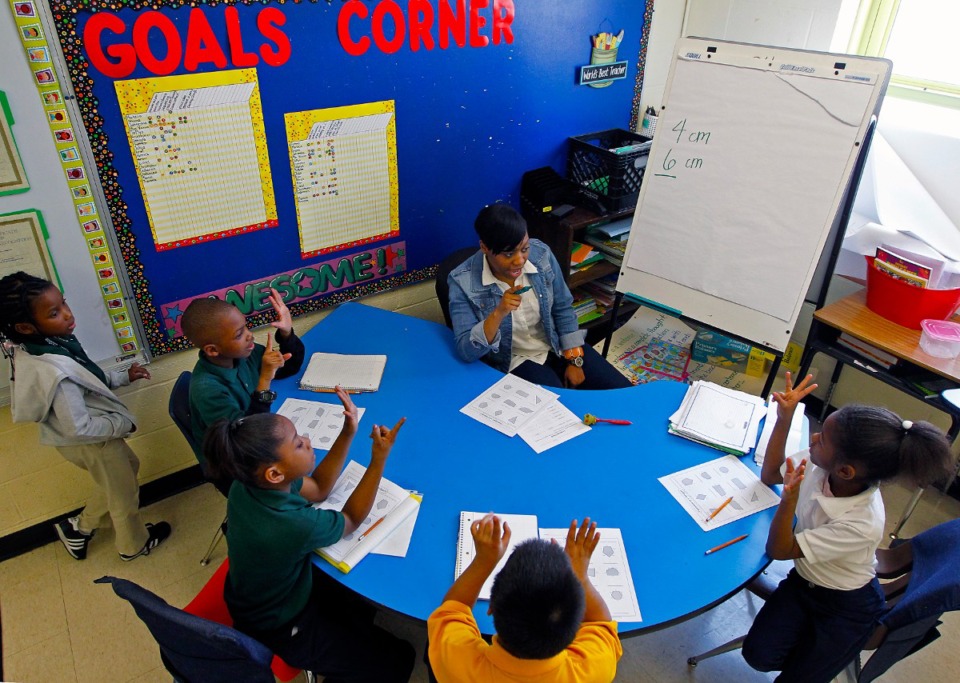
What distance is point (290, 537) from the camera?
4.97 ft

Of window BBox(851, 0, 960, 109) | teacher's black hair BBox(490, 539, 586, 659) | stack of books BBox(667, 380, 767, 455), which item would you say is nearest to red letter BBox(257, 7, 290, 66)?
stack of books BBox(667, 380, 767, 455)

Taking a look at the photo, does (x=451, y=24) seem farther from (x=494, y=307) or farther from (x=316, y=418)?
(x=316, y=418)

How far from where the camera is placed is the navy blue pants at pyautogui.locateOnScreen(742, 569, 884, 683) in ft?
5.58

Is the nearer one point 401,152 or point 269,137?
point 269,137

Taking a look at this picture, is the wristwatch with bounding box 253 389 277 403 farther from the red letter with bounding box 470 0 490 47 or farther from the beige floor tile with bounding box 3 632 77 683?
the red letter with bounding box 470 0 490 47

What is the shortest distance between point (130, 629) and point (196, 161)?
169cm

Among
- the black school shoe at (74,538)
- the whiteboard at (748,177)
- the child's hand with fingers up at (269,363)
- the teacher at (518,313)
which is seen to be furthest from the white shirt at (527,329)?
the black school shoe at (74,538)

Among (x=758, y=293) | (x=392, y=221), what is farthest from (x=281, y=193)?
(x=758, y=293)

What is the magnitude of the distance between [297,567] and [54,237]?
1427 millimetres

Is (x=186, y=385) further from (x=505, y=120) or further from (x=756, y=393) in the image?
(x=756, y=393)

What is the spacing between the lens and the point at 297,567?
1.60 metres

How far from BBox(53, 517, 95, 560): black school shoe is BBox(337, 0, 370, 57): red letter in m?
2.12

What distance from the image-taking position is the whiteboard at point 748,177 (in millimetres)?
2201

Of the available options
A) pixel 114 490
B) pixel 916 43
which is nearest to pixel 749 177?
pixel 916 43
